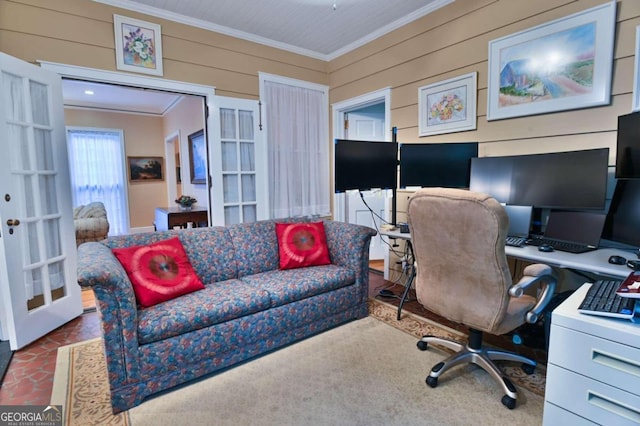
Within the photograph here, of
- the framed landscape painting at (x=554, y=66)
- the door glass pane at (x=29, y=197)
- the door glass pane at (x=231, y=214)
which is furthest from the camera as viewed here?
the door glass pane at (x=231, y=214)

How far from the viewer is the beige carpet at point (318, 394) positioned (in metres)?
1.65

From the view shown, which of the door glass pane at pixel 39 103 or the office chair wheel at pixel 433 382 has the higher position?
the door glass pane at pixel 39 103

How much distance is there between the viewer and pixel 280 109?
4000 mm

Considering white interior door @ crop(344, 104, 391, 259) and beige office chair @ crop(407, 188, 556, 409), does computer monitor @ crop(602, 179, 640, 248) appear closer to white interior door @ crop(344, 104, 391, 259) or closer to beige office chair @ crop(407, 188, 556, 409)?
beige office chair @ crop(407, 188, 556, 409)

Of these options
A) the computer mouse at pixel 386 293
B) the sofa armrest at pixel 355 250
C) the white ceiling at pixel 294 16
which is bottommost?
the computer mouse at pixel 386 293

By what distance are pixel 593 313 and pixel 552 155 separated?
133 centimetres

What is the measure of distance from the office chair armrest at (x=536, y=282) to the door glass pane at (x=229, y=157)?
2.97 metres

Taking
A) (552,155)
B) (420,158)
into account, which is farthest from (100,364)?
(552,155)

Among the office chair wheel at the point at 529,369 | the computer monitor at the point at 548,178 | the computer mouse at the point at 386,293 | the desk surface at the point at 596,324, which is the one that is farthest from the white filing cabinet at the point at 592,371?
the computer mouse at the point at 386,293

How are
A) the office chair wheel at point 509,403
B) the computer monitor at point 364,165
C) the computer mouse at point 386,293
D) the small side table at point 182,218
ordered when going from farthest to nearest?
the small side table at point 182,218
the computer mouse at point 386,293
the computer monitor at point 364,165
the office chair wheel at point 509,403

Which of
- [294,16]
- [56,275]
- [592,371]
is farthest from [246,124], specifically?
[592,371]

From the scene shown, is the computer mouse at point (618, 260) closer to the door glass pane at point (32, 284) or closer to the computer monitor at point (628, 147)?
the computer monitor at point (628, 147)

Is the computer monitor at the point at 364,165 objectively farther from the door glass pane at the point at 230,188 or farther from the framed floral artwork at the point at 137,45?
the framed floral artwork at the point at 137,45

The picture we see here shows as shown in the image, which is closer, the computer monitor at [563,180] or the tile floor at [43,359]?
the tile floor at [43,359]
